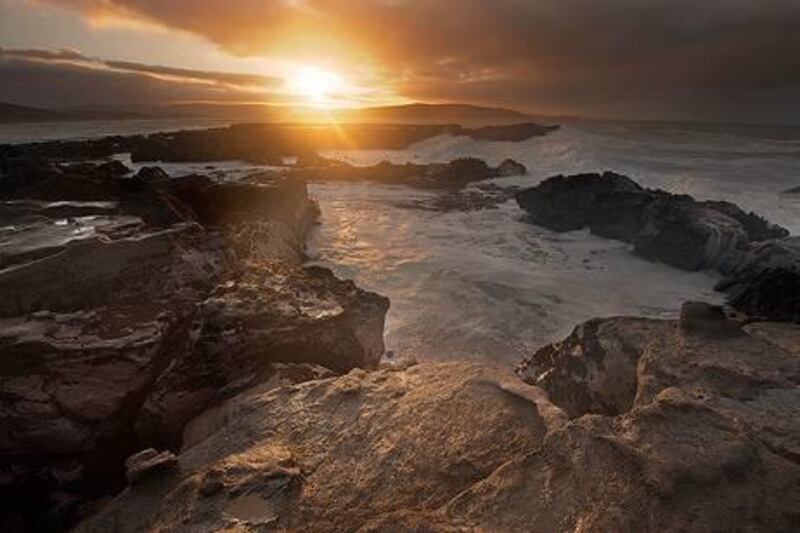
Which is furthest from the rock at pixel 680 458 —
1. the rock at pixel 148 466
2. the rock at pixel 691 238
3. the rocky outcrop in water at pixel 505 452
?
the rock at pixel 691 238

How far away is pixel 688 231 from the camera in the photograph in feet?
45.0

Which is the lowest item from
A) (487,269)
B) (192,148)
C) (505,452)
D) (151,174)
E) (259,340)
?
(192,148)

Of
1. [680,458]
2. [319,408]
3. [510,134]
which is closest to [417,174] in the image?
[510,134]

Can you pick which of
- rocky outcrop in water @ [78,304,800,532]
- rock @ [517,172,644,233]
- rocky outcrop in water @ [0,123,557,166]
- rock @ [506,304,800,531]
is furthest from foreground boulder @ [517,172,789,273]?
rocky outcrop in water @ [0,123,557,166]

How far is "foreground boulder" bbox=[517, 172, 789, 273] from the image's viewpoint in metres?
13.3

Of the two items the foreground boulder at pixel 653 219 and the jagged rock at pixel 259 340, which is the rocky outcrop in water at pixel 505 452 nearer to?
the jagged rock at pixel 259 340

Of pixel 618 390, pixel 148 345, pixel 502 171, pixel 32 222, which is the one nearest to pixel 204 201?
pixel 32 222

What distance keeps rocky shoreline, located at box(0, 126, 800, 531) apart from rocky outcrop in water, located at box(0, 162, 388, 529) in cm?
2

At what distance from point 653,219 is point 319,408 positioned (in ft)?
43.3

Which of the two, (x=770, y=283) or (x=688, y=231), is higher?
(x=770, y=283)

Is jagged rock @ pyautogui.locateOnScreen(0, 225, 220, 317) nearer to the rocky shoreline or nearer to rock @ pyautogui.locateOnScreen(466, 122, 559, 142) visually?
the rocky shoreline

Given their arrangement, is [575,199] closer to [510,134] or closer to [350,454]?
[350,454]

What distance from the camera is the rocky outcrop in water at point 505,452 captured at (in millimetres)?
2795

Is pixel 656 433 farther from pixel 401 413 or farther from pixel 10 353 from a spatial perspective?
pixel 10 353
